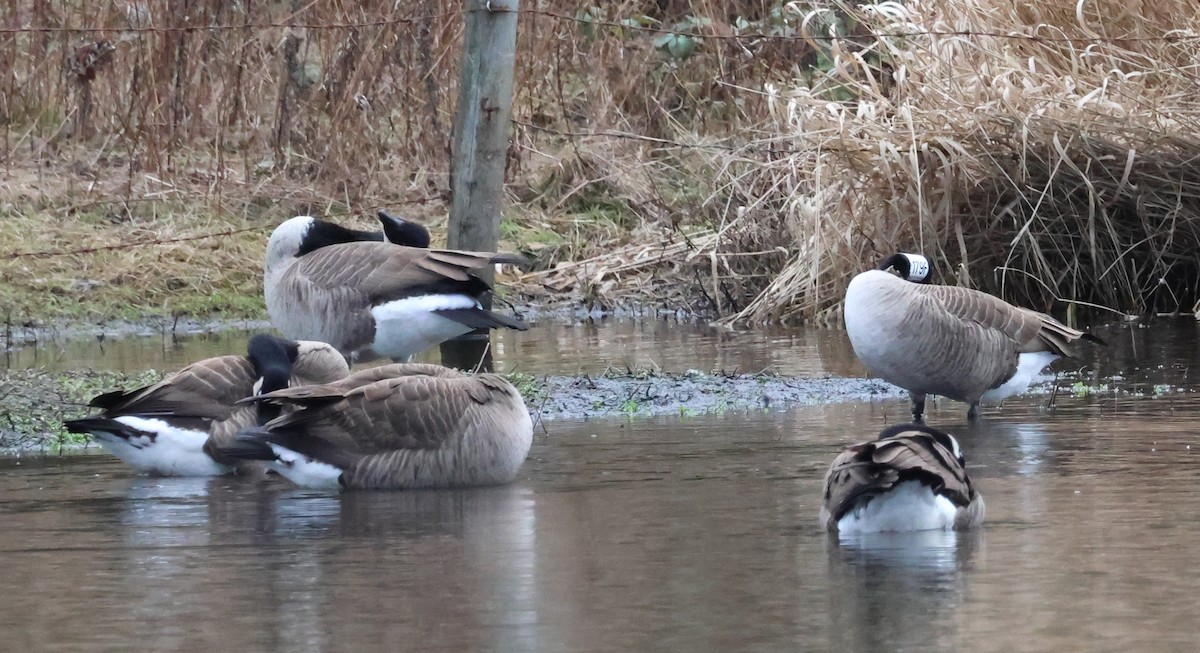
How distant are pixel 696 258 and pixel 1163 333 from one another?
3583 mm

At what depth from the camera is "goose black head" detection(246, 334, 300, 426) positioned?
6.89m

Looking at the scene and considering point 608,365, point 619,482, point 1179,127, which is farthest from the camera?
point 1179,127

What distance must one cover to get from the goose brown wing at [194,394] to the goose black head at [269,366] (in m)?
0.09

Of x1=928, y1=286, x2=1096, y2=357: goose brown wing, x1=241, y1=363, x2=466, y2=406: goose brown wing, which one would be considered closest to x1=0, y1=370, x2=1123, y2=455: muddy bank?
x1=928, y1=286, x2=1096, y2=357: goose brown wing

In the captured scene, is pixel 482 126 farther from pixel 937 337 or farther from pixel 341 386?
pixel 341 386

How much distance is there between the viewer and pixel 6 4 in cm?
1474

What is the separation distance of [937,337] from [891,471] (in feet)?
9.41

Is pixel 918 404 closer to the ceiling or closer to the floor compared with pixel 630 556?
closer to the ceiling

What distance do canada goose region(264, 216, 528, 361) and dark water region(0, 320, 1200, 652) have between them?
1528 millimetres

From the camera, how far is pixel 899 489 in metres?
5.37

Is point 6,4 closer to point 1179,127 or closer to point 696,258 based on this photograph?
point 696,258

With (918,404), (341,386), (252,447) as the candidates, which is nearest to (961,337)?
(918,404)

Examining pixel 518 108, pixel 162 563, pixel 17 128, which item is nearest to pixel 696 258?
pixel 518 108

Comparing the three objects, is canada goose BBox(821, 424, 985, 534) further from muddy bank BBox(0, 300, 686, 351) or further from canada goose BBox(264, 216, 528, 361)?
muddy bank BBox(0, 300, 686, 351)
